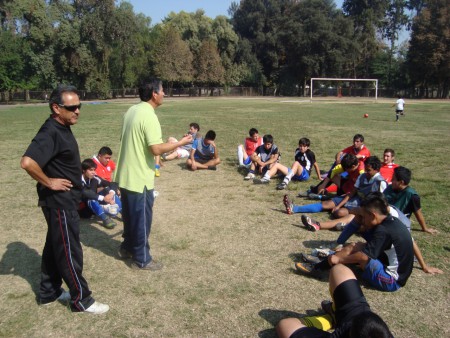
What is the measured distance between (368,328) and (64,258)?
2.81 m

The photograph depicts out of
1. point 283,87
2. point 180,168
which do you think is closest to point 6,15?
point 283,87

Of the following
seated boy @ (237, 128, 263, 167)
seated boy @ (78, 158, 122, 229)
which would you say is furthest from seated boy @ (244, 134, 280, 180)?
seated boy @ (78, 158, 122, 229)

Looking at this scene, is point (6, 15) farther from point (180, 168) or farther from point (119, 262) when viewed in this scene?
point (119, 262)

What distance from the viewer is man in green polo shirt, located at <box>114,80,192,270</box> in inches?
176

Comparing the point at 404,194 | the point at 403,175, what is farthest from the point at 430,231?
the point at 403,175

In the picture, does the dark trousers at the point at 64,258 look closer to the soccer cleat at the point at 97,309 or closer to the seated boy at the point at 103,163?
the soccer cleat at the point at 97,309

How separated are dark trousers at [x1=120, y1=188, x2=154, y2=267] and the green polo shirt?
0.37 feet

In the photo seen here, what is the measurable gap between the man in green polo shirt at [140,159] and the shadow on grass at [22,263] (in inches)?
48.8

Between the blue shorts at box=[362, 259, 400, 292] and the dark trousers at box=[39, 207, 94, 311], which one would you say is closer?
the dark trousers at box=[39, 207, 94, 311]

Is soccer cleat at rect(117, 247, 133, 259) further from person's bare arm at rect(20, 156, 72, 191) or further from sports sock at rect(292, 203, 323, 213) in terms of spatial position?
sports sock at rect(292, 203, 323, 213)

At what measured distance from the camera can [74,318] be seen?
12.8 feet

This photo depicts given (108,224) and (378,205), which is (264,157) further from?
(378,205)

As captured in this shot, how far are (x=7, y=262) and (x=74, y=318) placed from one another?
1845 mm

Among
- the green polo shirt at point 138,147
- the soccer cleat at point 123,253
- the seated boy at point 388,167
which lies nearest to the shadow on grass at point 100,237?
the soccer cleat at point 123,253
